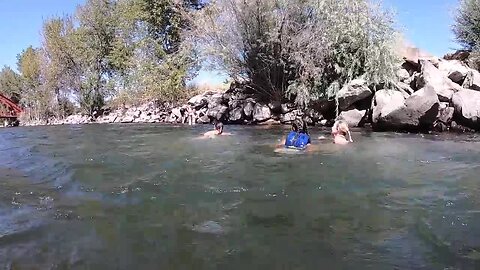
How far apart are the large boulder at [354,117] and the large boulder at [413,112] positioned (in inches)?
91.8

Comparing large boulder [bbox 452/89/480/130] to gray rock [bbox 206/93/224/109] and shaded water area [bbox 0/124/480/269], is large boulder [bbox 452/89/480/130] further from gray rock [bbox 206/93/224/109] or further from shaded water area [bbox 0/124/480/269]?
gray rock [bbox 206/93/224/109]

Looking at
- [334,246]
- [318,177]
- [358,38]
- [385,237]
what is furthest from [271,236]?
[358,38]

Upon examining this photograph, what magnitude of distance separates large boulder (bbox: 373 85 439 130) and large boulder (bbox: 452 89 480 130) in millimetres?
1173

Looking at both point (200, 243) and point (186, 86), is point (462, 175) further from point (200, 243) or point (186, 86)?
point (186, 86)

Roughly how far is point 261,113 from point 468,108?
11.5 metres

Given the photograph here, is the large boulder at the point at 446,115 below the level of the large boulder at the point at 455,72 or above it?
below

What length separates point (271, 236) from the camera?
20.5 ft

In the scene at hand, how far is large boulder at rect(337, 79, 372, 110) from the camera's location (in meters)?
22.7

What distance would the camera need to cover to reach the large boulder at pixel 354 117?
2236cm

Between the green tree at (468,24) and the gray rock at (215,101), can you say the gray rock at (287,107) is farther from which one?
the green tree at (468,24)

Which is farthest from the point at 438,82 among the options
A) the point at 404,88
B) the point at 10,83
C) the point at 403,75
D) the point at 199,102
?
the point at 10,83

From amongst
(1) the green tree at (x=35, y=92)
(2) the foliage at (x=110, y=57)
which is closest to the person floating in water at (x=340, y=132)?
(2) the foliage at (x=110, y=57)

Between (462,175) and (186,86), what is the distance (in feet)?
93.9

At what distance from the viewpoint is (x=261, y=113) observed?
2705 centimetres
